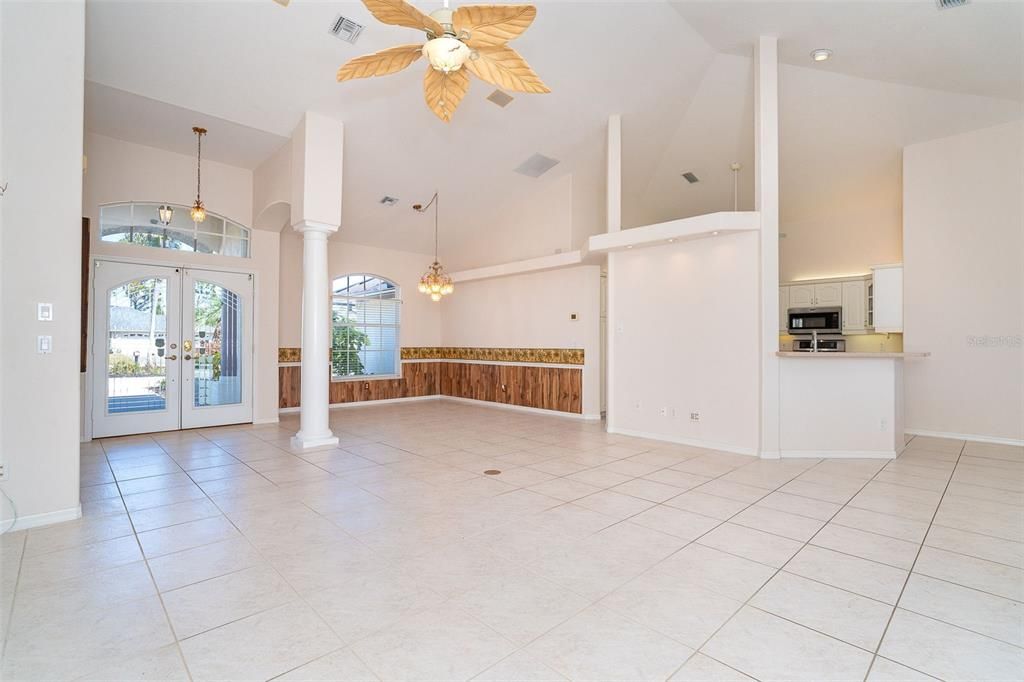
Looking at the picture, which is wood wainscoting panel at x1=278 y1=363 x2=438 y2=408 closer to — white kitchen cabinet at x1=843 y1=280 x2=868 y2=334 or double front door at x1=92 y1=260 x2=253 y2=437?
double front door at x1=92 y1=260 x2=253 y2=437

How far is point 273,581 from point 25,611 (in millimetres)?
1110

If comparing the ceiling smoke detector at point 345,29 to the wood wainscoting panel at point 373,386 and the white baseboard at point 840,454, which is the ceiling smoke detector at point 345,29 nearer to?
the wood wainscoting panel at point 373,386

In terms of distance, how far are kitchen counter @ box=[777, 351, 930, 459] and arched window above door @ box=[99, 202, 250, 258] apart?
7669mm

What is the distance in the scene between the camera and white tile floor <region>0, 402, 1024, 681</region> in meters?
2.08

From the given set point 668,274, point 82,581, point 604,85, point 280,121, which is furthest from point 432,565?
point 604,85

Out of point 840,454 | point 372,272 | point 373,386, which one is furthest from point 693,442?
point 372,272

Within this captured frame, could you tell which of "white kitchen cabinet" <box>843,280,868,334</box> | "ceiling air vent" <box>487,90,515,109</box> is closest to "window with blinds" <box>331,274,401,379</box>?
"ceiling air vent" <box>487,90,515,109</box>

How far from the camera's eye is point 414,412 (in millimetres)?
9297

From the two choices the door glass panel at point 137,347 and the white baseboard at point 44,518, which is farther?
the door glass panel at point 137,347

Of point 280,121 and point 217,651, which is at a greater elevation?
point 280,121

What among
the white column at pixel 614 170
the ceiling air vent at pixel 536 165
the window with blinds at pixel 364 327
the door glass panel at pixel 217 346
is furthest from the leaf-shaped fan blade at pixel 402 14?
the window with blinds at pixel 364 327

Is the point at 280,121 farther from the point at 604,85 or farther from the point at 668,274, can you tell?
the point at 668,274

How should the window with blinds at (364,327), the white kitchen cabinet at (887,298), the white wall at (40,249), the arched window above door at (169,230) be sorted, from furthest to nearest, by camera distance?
the window with blinds at (364,327) → the white kitchen cabinet at (887,298) → the arched window above door at (169,230) → the white wall at (40,249)

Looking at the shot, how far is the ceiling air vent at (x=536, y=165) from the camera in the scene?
8.05 m
